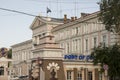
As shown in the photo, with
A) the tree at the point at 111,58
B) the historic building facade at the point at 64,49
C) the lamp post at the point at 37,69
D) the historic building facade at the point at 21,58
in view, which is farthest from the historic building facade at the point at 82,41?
the historic building facade at the point at 21,58

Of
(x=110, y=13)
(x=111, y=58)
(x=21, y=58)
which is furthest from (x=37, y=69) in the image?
(x=21, y=58)

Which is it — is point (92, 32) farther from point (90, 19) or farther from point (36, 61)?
point (36, 61)

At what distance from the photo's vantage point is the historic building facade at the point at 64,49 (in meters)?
45.2

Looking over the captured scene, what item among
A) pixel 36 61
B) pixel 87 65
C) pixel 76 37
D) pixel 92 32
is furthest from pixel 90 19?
pixel 36 61

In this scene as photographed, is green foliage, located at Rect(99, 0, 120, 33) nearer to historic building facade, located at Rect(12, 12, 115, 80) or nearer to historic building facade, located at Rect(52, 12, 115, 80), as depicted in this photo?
historic building facade, located at Rect(12, 12, 115, 80)

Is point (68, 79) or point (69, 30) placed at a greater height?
point (69, 30)

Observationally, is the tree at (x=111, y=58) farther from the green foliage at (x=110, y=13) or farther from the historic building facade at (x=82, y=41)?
the historic building facade at (x=82, y=41)

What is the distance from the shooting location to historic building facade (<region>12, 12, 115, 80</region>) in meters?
45.2

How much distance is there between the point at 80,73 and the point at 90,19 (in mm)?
16846

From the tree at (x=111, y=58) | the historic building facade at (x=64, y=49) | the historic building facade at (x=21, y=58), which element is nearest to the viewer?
Answer: the tree at (x=111, y=58)

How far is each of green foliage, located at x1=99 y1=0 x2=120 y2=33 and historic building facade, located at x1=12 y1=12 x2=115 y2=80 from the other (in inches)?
212

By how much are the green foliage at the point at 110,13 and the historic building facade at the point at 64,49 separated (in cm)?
538

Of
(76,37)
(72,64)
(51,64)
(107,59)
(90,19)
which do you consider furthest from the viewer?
(76,37)

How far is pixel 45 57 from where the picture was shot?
4500 centimetres
